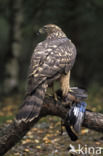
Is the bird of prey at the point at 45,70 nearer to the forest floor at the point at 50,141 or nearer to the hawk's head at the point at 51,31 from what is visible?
the hawk's head at the point at 51,31

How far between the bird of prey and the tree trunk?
6.21m

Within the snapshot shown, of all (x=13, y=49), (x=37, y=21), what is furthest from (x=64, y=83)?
(x=37, y=21)

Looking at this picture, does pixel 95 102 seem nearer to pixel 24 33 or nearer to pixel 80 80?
pixel 24 33

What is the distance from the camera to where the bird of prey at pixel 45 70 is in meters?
4.54

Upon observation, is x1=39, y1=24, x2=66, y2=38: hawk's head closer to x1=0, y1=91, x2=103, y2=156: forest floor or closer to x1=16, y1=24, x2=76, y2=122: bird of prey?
x1=16, y1=24, x2=76, y2=122: bird of prey

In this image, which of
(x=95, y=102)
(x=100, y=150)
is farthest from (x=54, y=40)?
(x=95, y=102)

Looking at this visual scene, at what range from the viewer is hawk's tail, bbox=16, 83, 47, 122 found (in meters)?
4.47

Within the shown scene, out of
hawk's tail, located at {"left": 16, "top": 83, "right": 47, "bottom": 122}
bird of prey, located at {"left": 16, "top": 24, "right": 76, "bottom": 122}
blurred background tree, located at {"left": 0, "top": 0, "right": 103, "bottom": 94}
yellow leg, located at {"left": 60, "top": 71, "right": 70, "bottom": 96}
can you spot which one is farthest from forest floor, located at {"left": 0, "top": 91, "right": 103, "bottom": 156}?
blurred background tree, located at {"left": 0, "top": 0, "right": 103, "bottom": 94}

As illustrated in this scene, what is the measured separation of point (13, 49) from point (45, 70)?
7.57 meters

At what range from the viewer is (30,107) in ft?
14.8

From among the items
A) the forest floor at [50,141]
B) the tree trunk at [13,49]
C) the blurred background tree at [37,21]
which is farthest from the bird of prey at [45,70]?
the tree trunk at [13,49]

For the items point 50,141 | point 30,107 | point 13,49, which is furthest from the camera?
point 13,49

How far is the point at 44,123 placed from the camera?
7.93 m

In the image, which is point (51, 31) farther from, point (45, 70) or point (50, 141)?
point (50, 141)
